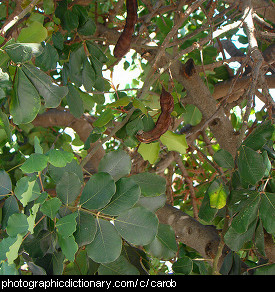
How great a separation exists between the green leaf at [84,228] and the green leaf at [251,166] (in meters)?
0.38

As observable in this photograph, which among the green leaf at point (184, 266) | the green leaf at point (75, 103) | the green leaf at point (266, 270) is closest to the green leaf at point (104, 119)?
the green leaf at point (75, 103)

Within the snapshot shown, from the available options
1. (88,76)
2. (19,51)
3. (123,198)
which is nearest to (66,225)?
(123,198)

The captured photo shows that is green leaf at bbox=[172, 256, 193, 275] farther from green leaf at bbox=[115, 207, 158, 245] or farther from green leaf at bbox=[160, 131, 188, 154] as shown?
green leaf at bbox=[160, 131, 188, 154]

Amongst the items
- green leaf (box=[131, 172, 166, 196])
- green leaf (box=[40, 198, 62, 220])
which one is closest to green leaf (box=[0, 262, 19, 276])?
green leaf (box=[40, 198, 62, 220])

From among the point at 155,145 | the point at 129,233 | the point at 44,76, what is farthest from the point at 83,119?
the point at 129,233

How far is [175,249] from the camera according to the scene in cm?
105

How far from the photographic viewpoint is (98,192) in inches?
35.5

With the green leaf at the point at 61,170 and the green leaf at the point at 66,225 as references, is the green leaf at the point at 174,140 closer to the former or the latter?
the green leaf at the point at 61,170

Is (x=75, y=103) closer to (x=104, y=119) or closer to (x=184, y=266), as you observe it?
(x=104, y=119)

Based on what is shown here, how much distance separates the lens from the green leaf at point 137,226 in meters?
0.89

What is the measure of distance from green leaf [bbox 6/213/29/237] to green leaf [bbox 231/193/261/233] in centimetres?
46

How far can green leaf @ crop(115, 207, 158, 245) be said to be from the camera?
0.89 metres
